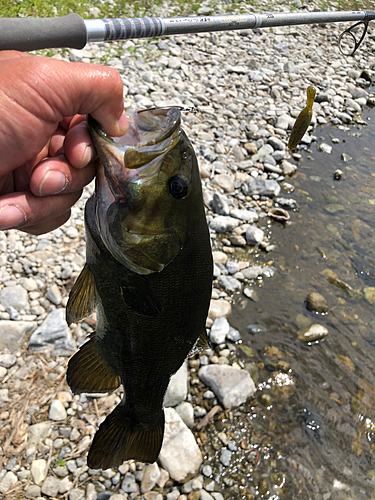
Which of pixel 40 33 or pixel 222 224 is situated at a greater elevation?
pixel 40 33

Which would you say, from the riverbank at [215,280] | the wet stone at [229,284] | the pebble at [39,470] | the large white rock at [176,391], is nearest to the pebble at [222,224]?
the riverbank at [215,280]

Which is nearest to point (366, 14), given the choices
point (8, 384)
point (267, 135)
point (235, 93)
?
point (267, 135)

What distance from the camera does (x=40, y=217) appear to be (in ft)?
7.18

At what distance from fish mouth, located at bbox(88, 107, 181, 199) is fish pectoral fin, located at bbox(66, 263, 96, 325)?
21.9 inches

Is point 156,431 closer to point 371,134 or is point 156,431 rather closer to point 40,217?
point 40,217

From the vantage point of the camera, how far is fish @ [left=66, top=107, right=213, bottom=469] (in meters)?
1.79

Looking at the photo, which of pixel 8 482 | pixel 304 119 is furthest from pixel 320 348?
pixel 8 482

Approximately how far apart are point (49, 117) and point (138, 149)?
0.40 m

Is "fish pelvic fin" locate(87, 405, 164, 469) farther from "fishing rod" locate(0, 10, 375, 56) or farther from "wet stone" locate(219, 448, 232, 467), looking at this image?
"fishing rod" locate(0, 10, 375, 56)

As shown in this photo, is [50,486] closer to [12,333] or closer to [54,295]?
[12,333]

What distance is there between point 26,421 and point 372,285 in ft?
15.7

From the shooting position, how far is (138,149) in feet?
5.80

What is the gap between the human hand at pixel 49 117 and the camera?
5.55ft

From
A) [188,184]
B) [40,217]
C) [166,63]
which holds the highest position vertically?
[188,184]
